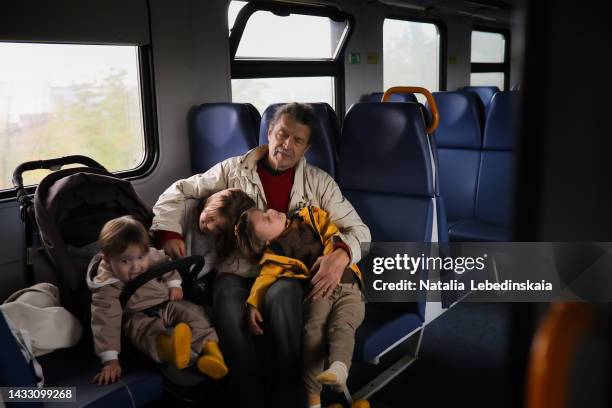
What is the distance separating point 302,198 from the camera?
2.53 meters

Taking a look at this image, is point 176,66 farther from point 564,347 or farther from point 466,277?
point 564,347

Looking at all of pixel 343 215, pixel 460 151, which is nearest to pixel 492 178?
pixel 460 151

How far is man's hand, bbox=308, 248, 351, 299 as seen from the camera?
2.25 meters

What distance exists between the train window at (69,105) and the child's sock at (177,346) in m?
1.45

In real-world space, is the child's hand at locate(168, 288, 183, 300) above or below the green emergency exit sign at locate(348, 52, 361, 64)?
below

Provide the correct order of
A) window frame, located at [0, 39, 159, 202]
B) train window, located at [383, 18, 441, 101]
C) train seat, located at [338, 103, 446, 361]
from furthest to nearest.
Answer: train window, located at [383, 18, 441, 101] → window frame, located at [0, 39, 159, 202] → train seat, located at [338, 103, 446, 361]

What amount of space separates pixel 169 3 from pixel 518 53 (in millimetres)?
3412

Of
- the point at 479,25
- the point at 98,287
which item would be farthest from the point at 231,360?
the point at 479,25

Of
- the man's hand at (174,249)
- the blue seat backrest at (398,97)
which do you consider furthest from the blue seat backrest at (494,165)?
the man's hand at (174,249)

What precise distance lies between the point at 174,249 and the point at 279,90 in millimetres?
2471

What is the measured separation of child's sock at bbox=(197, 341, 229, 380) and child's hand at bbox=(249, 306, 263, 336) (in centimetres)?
16

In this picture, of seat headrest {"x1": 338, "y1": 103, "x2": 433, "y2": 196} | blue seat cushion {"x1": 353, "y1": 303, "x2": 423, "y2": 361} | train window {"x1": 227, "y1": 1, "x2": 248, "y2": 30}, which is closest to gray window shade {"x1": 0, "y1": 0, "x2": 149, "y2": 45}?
train window {"x1": 227, "y1": 1, "x2": 248, "y2": 30}

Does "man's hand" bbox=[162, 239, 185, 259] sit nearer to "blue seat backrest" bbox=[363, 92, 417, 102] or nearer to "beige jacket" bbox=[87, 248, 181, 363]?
"beige jacket" bbox=[87, 248, 181, 363]

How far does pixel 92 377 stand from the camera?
1935 millimetres
